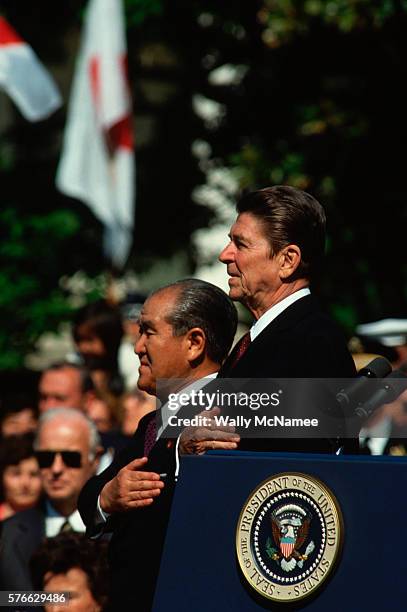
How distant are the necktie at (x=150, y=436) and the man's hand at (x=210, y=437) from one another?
0.34 m

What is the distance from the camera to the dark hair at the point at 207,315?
147 inches

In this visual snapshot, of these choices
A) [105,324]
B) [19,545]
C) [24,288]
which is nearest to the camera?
[19,545]

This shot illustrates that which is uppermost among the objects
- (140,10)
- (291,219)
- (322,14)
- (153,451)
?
(140,10)

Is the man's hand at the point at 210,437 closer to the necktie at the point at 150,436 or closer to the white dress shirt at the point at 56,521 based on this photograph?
the necktie at the point at 150,436

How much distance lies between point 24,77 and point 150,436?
25.9 feet

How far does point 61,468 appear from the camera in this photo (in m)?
6.16

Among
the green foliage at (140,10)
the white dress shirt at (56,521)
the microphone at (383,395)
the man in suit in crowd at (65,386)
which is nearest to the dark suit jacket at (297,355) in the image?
the microphone at (383,395)

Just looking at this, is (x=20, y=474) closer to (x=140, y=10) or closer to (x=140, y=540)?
(x=140, y=540)

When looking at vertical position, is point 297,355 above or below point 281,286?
below

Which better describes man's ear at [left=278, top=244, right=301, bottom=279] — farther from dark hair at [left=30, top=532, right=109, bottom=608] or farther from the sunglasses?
the sunglasses

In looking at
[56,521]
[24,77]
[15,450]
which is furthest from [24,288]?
[56,521]

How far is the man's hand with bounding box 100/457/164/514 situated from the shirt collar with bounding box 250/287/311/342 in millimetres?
455

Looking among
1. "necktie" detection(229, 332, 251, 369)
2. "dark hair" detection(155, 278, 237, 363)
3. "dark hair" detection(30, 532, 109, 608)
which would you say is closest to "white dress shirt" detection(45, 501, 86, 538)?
"dark hair" detection(30, 532, 109, 608)

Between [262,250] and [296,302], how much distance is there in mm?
166
